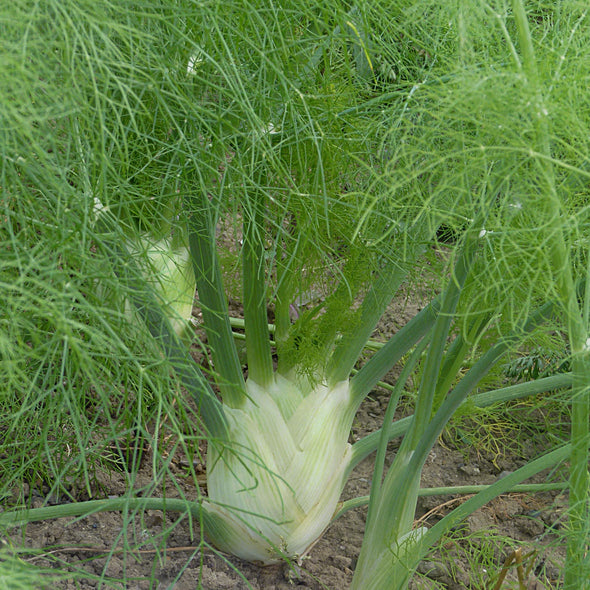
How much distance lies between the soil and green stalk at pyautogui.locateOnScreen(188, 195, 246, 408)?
252 mm

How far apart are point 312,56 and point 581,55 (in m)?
0.38

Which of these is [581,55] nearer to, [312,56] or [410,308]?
[312,56]

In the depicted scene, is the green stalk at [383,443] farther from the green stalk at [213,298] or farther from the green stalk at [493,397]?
the green stalk at [213,298]

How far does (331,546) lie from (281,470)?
0.72ft

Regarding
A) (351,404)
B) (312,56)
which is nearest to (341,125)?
(312,56)

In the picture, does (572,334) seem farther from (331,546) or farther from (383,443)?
(331,546)

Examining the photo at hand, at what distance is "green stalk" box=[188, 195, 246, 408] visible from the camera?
3.71 ft

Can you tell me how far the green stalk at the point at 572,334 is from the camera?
76cm

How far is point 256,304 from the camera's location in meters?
1.24

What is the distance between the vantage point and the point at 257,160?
1.08 m

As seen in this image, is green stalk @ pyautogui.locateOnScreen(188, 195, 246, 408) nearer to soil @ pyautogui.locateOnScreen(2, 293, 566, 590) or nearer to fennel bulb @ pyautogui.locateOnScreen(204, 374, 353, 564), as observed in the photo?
fennel bulb @ pyautogui.locateOnScreen(204, 374, 353, 564)

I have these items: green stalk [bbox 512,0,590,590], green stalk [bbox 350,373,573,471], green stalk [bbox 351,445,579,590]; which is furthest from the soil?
green stalk [bbox 512,0,590,590]

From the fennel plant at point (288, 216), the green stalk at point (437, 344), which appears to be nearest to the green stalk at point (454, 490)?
the fennel plant at point (288, 216)

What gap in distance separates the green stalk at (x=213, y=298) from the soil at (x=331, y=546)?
0.25 meters
